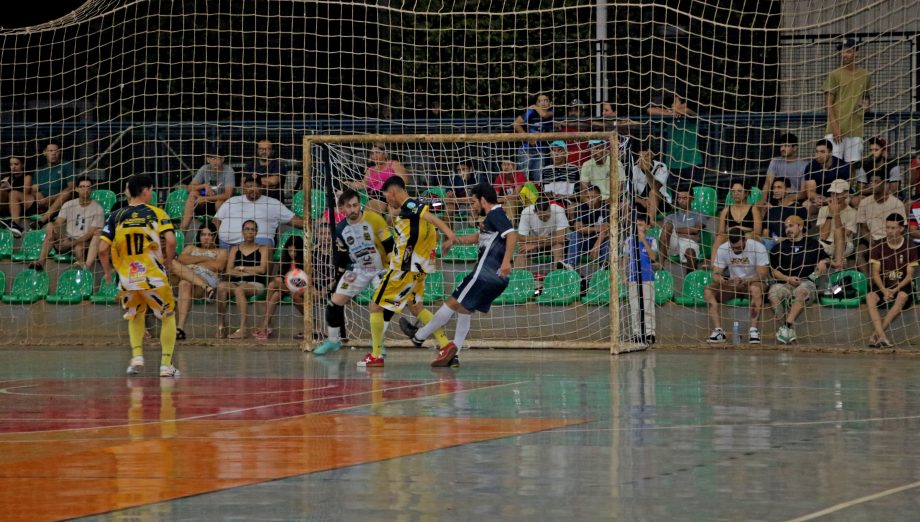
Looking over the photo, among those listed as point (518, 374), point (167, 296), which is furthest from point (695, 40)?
point (167, 296)

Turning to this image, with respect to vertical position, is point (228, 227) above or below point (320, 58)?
below

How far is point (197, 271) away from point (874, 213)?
28.8 ft

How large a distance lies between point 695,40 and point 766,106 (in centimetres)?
152

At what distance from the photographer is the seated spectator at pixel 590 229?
1848 centimetres

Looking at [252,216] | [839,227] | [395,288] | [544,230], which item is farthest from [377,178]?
[839,227]

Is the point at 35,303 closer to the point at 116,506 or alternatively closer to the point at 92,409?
the point at 92,409

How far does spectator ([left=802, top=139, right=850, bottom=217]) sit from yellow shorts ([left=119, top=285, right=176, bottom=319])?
8426 mm

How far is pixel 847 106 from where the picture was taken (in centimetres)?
1823

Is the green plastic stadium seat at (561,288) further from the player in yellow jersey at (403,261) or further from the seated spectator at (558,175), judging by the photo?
the player in yellow jersey at (403,261)

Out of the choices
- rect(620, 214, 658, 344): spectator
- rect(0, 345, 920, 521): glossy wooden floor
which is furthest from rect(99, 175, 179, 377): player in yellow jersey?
rect(620, 214, 658, 344): spectator

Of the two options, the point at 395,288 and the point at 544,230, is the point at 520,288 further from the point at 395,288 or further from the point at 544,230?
the point at 395,288

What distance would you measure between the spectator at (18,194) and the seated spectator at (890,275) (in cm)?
1163

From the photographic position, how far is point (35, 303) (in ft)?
66.2

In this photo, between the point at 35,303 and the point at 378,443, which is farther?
the point at 35,303
